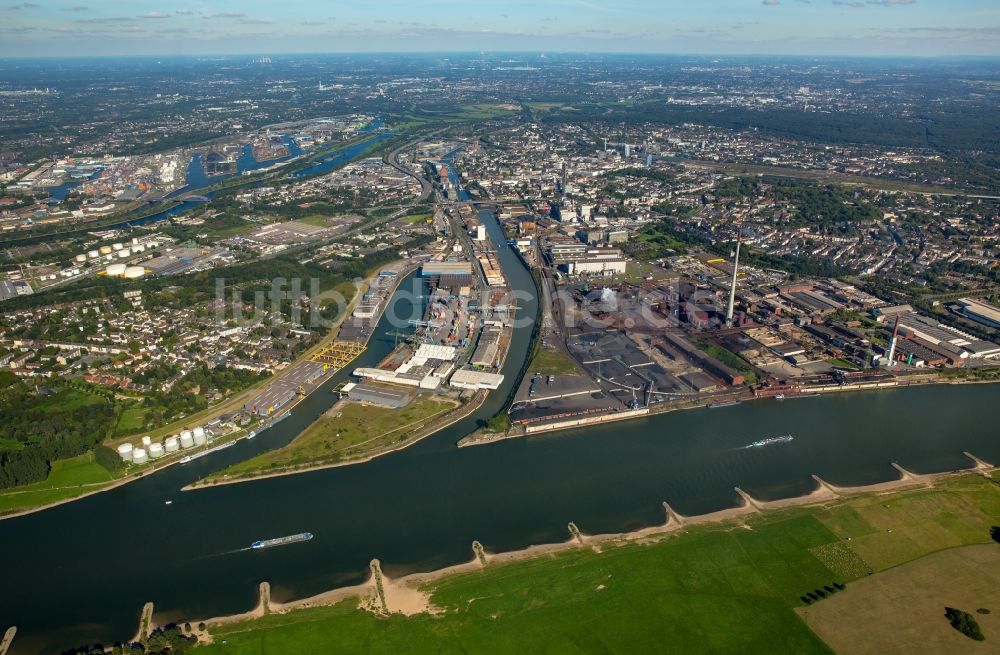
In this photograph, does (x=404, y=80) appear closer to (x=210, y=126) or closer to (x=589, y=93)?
(x=589, y=93)

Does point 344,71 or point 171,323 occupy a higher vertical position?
point 344,71

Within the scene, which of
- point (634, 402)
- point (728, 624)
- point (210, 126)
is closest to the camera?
point (728, 624)

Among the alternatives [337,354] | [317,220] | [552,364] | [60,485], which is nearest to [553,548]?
[552,364]

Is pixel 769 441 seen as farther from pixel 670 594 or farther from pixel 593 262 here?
pixel 593 262

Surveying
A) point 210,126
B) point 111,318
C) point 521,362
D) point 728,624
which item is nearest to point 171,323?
point 111,318

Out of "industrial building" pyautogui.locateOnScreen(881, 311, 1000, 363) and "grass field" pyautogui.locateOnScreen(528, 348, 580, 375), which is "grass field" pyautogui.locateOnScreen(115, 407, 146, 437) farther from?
"industrial building" pyautogui.locateOnScreen(881, 311, 1000, 363)

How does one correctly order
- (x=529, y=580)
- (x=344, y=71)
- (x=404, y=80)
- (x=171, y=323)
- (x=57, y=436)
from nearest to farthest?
(x=529, y=580) < (x=57, y=436) < (x=171, y=323) < (x=404, y=80) < (x=344, y=71)

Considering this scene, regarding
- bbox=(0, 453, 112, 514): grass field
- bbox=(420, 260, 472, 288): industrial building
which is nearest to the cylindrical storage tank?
bbox=(0, 453, 112, 514): grass field
